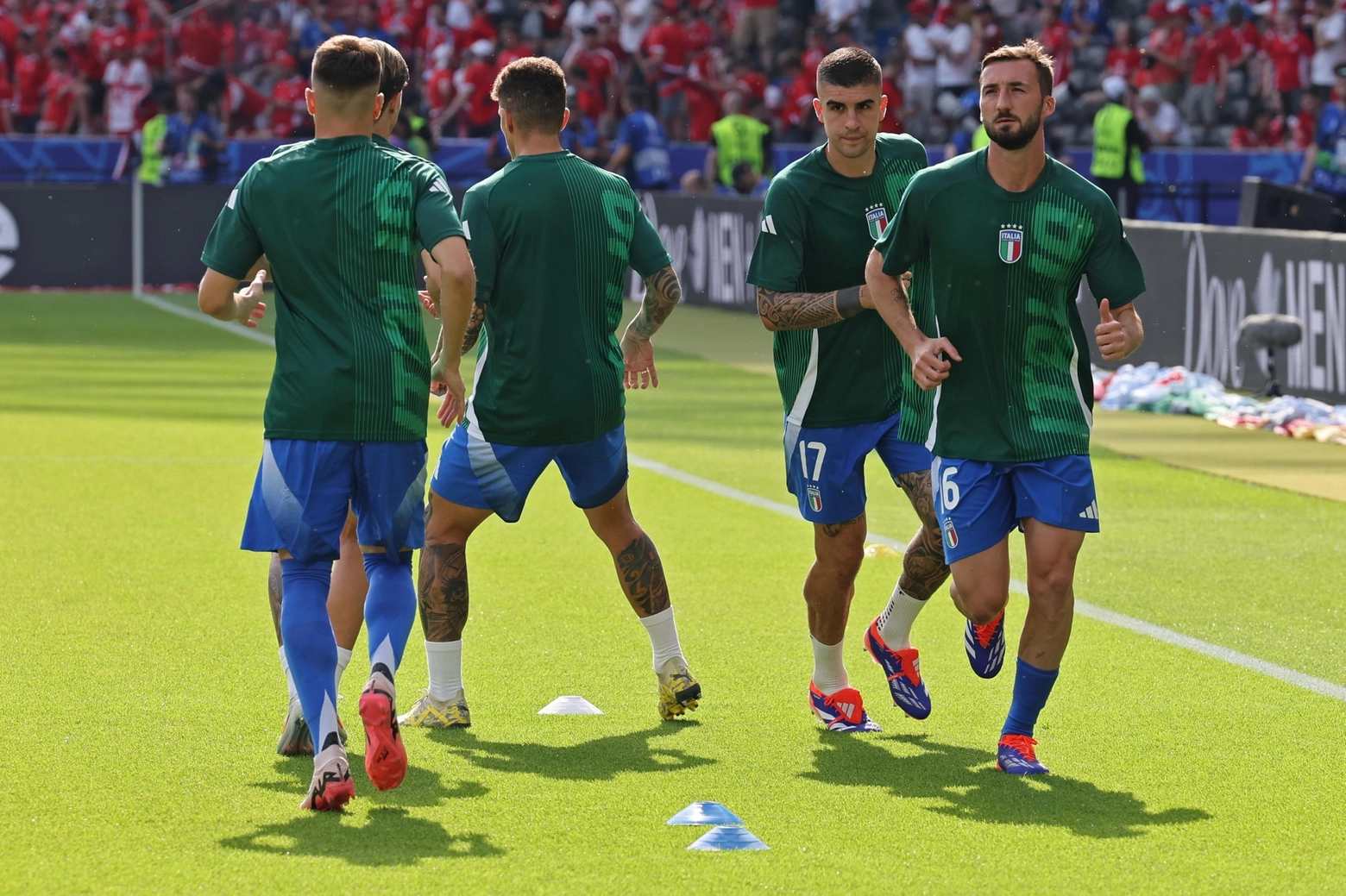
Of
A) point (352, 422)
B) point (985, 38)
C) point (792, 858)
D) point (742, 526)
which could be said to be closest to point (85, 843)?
point (352, 422)

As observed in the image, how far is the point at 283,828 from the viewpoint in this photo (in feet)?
16.8

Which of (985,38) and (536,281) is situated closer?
(536,281)

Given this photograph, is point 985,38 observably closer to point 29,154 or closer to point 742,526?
point 29,154

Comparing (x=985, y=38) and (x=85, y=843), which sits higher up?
(x=985, y=38)

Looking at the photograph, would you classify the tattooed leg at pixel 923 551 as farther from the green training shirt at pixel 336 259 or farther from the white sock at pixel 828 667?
the green training shirt at pixel 336 259

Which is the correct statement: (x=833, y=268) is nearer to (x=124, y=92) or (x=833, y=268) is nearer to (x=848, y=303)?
(x=848, y=303)

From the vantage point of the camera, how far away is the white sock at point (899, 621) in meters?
6.55

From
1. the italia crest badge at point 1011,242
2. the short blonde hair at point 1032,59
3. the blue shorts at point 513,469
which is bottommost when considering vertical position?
the blue shorts at point 513,469

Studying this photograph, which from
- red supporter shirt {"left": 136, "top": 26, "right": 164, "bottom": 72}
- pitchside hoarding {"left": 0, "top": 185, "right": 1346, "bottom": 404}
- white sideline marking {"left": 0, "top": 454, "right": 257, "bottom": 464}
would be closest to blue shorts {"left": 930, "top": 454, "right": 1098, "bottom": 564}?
white sideline marking {"left": 0, "top": 454, "right": 257, "bottom": 464}

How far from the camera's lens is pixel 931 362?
18.6ft

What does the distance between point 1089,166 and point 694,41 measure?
636 centimetres

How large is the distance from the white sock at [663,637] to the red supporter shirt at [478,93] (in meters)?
23.4

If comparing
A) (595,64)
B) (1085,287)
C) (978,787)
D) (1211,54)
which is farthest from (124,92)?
(978,787)

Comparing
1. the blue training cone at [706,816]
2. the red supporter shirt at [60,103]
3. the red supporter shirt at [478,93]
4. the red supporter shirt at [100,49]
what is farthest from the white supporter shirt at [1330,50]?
the blue training cone at [706,816]
